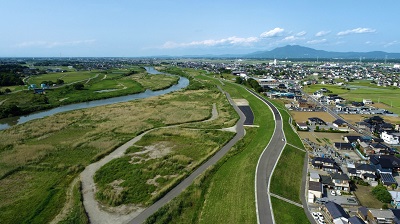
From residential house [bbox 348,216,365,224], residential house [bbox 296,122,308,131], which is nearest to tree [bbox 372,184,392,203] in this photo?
residential house [bbox 348,216,365,224]

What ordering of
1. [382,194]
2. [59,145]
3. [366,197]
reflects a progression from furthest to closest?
[59,145] → [366,197] → [382,194]

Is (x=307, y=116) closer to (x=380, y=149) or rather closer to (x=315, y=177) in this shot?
(x=380, y=149)

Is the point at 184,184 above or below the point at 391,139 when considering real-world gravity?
below

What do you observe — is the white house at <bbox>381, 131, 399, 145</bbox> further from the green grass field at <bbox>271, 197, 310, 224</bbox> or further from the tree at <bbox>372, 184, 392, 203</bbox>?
the green grass field at <bbox>271, 197, 310, 224</bbox>

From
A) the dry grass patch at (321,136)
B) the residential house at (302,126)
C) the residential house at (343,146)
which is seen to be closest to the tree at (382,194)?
the residential house at (343,146)

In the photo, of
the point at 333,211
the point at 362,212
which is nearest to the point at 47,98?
the point at 333,211

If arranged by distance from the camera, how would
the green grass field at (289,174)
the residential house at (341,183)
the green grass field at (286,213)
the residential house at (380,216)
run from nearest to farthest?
the green grass field at (286,213), the residential house at (380,216), the green grass field at (289,174), the residential house at (341,183)

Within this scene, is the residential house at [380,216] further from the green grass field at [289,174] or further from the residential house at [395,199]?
the green grass field at [289,174]
